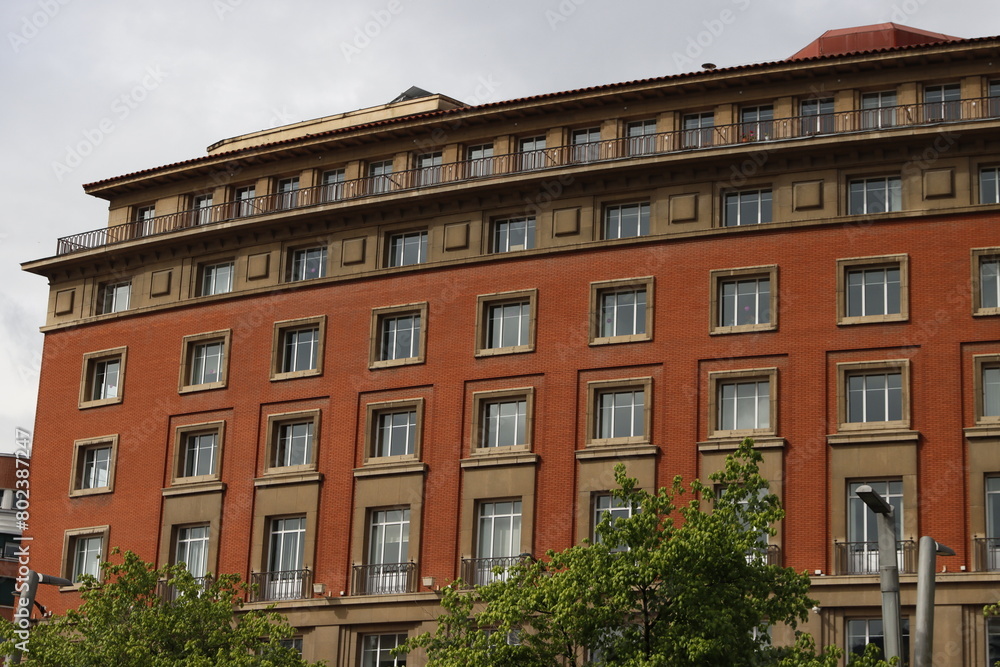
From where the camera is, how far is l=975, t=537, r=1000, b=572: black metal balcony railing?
42.3 meters

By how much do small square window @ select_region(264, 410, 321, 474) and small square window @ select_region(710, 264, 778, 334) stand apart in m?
13.2

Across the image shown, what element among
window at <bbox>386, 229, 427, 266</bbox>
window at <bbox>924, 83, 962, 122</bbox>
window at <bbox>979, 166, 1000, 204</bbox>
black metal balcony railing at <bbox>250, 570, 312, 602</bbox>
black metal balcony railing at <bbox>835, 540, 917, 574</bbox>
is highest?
window at <bbox>924, 83, 962, 122</bbox>

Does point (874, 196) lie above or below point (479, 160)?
below

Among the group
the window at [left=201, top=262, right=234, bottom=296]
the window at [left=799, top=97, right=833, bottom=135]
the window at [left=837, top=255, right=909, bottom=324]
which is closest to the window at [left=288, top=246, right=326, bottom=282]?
the window at [left=201, top=262, right=234, bottom=296]

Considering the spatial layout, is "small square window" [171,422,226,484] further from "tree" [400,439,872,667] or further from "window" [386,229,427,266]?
"tree" [400,439,872,667]

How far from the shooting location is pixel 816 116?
157ft

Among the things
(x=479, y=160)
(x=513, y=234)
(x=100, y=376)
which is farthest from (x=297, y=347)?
(x=479, y=160)

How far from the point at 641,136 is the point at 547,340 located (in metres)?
6.88

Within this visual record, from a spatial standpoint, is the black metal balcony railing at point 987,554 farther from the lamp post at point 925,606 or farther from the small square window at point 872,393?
the lamp post at point 925,606

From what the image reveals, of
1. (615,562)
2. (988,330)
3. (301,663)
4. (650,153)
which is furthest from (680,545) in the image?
(650,153)

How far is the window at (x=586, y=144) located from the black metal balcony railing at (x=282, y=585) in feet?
49.9

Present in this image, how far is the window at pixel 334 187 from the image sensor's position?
53.6 meters

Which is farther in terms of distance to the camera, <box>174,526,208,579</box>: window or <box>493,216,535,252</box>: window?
<box>174,526,208,579</box>: window

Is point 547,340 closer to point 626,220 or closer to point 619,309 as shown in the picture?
point 619,309
